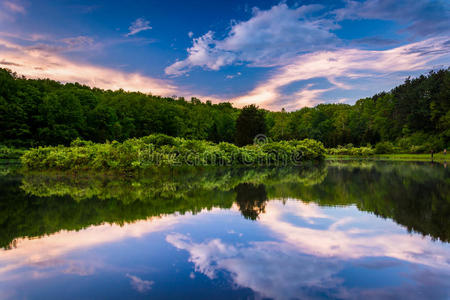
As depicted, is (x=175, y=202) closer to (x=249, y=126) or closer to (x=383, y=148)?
(x=249, y=126)

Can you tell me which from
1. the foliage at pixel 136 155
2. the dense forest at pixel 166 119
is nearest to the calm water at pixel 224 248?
the foliage at pixel 136 155

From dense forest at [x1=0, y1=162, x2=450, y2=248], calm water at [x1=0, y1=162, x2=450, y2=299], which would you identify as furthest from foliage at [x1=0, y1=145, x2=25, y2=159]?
calm water at [x1=0, y1=162, x2=450, y2=299]

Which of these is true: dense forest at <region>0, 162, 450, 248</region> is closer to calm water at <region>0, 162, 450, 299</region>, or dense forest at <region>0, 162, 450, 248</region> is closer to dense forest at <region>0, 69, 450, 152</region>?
calm water at <region>0, 162, 450, 299</region>

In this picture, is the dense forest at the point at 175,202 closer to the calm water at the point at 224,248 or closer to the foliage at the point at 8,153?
the calm water at the point at 224,248

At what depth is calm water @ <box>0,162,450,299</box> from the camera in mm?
2729

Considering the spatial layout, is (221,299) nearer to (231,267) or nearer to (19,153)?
(231,267)

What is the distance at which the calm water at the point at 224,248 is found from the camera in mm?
2729

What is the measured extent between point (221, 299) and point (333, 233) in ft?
8.28

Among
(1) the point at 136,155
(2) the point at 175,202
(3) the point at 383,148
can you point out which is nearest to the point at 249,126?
(3) the point at 383,148

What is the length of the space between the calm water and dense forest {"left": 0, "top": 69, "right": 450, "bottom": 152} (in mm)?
23064

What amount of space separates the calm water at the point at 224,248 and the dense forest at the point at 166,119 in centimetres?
2306

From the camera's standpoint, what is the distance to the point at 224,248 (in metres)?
3.76

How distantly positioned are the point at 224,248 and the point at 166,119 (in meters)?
45.9

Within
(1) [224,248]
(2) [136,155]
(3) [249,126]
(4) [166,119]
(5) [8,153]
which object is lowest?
(1) [224,248]
